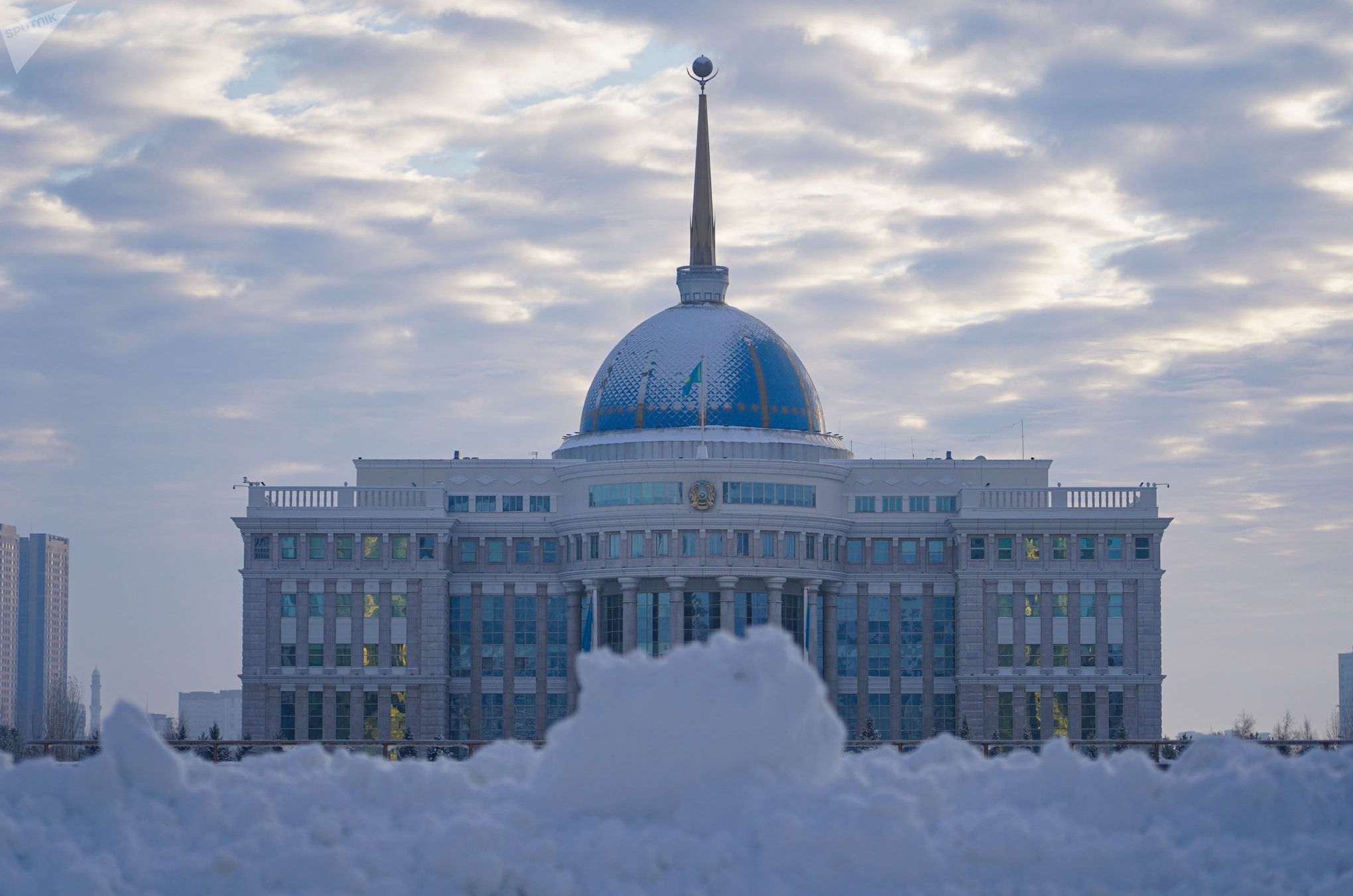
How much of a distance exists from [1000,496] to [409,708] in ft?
92.7

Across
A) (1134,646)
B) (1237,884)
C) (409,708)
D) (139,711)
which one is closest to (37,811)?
(139,711)

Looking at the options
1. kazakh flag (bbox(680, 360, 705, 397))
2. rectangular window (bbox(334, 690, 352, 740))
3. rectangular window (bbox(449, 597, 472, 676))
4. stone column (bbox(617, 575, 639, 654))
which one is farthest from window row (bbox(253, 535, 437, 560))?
kazakh flag (bbox(680, 360, 705, 397))

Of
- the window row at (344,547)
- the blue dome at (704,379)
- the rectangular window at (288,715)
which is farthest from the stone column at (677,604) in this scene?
the rectangular window at (288,715)

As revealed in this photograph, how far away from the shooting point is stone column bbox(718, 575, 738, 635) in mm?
96062

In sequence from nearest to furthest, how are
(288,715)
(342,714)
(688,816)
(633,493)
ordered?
1. (688,816)
2. (633,493)
3. (342,714)
4. (288,715)

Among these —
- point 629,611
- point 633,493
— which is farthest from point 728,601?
point 633,493

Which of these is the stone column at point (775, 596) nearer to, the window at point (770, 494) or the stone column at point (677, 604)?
the window at point (770, 494)

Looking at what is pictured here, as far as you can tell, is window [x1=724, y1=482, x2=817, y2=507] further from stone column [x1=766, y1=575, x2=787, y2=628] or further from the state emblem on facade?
stone column [x1=766, y1=575, x2=787, y2=628]

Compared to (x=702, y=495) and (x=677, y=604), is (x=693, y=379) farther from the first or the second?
(x=677, y=604)

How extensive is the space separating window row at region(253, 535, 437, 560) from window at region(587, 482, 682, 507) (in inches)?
300

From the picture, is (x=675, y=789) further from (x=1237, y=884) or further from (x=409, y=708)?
(x=409, y=708)

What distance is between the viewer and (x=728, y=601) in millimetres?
96125

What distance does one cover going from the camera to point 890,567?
101875 mm

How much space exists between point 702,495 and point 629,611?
598 centimetres
